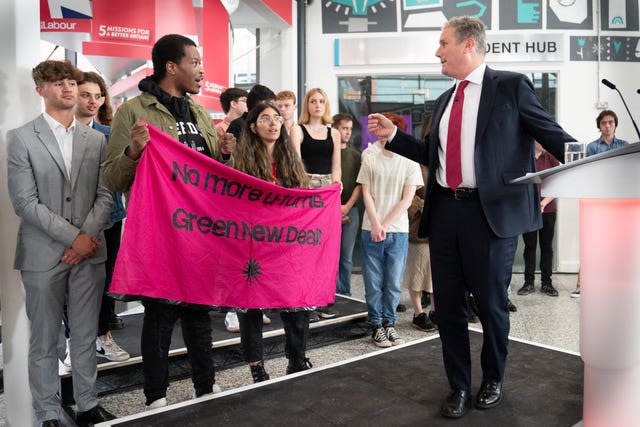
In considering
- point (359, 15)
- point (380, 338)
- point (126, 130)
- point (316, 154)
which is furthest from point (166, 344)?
point (359, 15)

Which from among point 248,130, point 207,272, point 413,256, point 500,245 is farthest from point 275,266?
point 413,256

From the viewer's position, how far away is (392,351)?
3238 mm

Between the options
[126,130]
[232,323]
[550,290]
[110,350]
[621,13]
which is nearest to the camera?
[126,130]

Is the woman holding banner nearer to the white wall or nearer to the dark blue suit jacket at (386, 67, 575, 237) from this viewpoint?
the dark blue suit jacket at (386, 67, 575, 237)

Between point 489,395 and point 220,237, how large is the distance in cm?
138

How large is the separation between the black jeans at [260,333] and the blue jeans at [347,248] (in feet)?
6.65

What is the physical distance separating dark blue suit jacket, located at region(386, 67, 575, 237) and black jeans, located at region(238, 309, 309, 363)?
4.04 feet

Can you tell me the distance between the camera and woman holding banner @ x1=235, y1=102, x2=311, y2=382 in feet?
9.87

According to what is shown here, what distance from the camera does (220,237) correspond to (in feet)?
9.23

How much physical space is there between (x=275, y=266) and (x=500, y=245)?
3.77 feet

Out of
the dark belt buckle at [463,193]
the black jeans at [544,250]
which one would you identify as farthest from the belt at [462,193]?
the black jeans at [544,250]

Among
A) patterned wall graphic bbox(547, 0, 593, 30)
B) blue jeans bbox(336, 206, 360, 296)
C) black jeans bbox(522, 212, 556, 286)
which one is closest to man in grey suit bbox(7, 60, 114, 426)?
blue jeans bbox(336, 206, 360, 296)

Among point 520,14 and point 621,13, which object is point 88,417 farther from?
point 621,13

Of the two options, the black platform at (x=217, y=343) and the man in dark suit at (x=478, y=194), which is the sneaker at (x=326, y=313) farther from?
the man in dark suit at (x=478, y=194)
